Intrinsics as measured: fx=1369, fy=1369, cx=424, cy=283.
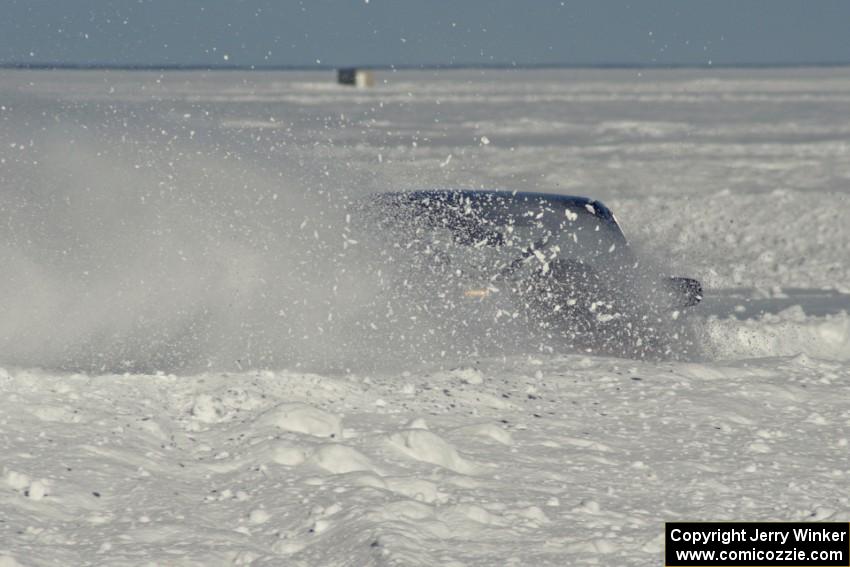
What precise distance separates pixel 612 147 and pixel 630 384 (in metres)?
23.6

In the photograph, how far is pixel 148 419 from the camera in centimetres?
610

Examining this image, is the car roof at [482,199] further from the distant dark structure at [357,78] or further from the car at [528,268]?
the distant dark structure at [357,78]

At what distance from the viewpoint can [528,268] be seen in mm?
7758

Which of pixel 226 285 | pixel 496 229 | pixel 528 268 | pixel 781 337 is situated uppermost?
pixel 496 229

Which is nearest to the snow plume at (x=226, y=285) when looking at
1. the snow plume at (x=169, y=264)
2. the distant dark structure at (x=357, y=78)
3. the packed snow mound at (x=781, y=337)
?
the snow plume at (x=169, y=264)

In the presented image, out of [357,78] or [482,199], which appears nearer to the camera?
[482,199]

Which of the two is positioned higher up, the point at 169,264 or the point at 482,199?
the point at 482,199

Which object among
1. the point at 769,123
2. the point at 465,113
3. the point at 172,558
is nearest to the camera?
the point at 172,558

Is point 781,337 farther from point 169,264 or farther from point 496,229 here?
point 169,264

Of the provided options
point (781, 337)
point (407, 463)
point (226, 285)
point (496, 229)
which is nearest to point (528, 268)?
point (496, 229)

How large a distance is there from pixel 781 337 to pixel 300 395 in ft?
14.3

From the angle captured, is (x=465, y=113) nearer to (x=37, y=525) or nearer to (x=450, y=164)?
(x=450, y=164)

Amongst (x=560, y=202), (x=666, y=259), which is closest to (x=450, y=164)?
(x=666, y=259)

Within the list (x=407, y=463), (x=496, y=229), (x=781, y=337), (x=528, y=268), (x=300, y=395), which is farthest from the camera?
(x=781, y=337)
